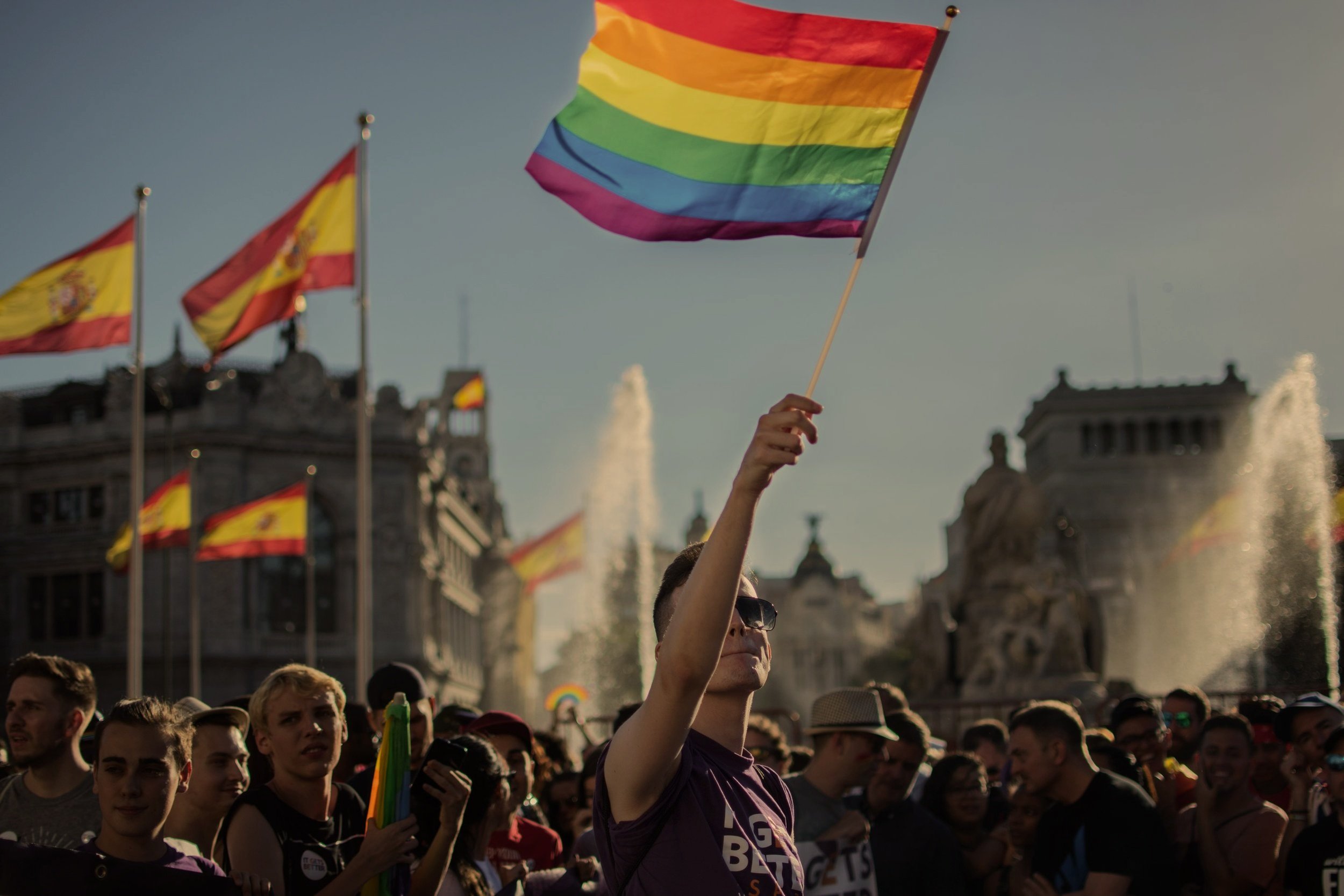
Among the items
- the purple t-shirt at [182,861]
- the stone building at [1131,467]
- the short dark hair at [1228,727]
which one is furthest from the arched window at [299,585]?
the purple t-shirt at [182,861]

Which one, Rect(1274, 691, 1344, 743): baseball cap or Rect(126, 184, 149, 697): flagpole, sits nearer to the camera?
Rect(1274, 691, 1344, 743): baseball cap

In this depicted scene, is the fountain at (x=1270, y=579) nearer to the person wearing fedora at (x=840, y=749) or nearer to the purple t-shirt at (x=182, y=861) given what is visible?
the person wearing fedora at (x=840, y=749)

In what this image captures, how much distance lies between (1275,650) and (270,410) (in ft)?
135

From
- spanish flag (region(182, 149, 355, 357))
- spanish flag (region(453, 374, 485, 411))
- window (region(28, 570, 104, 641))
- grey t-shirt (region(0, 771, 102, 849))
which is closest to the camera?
grey t-shirt (region(0, 771, 102, 849))

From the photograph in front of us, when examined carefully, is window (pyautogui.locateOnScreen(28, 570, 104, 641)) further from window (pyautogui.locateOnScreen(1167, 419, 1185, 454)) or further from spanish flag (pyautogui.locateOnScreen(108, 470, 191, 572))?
window (pyautogui.locateOnScreen(1167, 419, 1185, 454))

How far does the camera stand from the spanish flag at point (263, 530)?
3138 centimetres

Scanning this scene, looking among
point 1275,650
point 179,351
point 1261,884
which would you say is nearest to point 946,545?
point 1275,650

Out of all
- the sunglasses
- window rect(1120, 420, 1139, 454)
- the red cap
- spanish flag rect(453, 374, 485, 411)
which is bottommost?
the red cap

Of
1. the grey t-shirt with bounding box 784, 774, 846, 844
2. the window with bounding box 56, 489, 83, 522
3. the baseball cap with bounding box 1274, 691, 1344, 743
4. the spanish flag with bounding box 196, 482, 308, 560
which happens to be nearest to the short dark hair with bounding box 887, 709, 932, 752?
the grey t-shirt with bounding box 784, 774, 846, 844

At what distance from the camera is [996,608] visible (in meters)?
19.7

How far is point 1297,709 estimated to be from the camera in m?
7.48

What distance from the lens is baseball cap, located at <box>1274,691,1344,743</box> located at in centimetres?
739

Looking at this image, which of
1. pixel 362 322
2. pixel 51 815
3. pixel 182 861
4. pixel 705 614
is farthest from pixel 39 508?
pixel 705 614

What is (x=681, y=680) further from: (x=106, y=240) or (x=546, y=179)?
(x=106, y=240)
